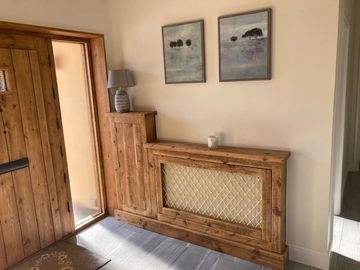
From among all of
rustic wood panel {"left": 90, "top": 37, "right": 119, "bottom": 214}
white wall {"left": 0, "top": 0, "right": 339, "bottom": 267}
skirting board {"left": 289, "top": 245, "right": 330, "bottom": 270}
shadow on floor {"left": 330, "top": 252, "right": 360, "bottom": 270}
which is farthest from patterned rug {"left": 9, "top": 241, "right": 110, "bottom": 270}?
shadow on floor {"left": 330, "top": 252, "right": 360, "bottom": 270}

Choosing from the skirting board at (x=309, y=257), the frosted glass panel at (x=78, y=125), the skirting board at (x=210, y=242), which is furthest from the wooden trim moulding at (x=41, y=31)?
the skirting board at (x=309, y=257)

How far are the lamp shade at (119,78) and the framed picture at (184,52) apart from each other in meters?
0.41

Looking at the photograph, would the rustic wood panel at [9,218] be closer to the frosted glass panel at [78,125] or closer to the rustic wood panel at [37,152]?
the rustic wood panel at [37,152]

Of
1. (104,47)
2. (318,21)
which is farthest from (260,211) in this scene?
(104,47)

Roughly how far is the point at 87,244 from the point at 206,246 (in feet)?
3.88

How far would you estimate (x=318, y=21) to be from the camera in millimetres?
1981

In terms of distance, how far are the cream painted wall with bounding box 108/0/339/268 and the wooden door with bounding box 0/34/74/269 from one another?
3.37 feet

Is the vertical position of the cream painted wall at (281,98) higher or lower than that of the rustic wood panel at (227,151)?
higher

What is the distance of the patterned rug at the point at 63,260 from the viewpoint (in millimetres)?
2414

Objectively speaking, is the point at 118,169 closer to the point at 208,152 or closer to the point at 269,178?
the point at 208,152

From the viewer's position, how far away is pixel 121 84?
110 inches

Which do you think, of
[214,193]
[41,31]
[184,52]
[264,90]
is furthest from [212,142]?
[41,31]

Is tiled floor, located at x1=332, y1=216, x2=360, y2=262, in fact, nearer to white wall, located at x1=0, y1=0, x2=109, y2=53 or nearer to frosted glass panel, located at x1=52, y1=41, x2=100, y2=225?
frosted glass panel, located at x1=52, y1=41, x2=100, y2=225

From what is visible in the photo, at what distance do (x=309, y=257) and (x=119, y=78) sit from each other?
7.75 ft
